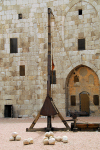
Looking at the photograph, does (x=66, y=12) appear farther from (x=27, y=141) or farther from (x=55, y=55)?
(x=27, y=141)

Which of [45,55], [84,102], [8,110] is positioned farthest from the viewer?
[8,110]

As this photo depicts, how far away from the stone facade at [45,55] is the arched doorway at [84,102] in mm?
188

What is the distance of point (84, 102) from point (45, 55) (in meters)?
4.99

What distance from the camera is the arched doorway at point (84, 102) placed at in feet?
59.2

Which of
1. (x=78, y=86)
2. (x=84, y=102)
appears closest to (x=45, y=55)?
(x=78, y=86)

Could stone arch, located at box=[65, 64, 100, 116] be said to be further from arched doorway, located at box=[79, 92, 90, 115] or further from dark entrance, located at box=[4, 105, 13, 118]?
dark entrance, located at box=[4, 105, 13, 118]

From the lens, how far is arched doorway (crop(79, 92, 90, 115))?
1805 centimetres

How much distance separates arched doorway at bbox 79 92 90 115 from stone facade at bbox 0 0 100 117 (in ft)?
0.62

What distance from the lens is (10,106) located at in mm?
18750

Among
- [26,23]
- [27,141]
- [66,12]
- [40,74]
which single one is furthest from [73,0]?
[27,141]

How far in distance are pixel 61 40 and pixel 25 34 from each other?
3.11m

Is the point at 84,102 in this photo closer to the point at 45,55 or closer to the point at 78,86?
the point at 78,86

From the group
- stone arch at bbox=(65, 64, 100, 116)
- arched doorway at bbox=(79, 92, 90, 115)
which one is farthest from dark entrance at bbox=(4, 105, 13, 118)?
arched doorway at bbox=(79, 92, 90, 115)

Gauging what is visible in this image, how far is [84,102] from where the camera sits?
18156 mm
